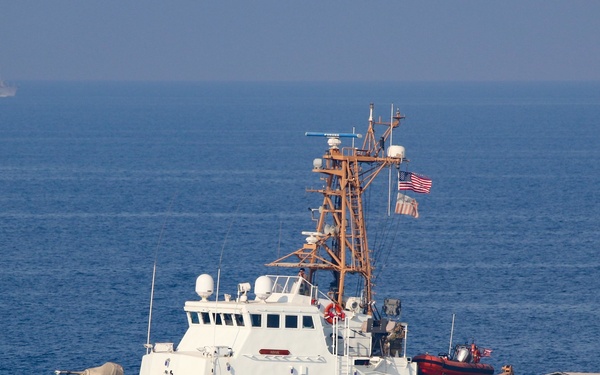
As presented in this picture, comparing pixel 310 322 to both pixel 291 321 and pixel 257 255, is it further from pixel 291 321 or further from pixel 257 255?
pixel 257 255

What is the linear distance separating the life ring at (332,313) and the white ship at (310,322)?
4 centimetres

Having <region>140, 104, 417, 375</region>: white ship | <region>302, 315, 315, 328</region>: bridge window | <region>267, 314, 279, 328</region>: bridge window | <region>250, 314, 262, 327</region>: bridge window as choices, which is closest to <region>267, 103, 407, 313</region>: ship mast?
<region>140, 104, 417, 375</region>: white ship

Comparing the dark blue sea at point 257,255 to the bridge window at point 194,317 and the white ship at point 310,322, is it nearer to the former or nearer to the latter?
the white ship at point 310,322

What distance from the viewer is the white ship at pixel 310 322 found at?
48.7 m

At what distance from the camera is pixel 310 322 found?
1943 inches

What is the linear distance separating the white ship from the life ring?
0.12 ft

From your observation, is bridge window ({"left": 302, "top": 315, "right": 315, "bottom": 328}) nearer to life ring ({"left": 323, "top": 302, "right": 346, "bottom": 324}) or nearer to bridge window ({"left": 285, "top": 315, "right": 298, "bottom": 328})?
bridge window ({"left": 285, "top": 315, "right": 298, "bottom": 328})

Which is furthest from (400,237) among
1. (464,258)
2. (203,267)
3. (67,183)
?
(67,183)

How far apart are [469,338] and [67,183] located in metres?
102

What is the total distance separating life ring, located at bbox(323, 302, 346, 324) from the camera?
50812 millimetres

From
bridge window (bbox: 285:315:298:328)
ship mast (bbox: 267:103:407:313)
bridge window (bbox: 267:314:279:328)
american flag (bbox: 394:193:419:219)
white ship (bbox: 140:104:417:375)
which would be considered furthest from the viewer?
american flag (bbox: 394:193:419:219)

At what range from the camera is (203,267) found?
343ft

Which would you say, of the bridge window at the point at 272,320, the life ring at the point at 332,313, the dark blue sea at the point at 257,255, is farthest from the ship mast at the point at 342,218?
the dark blue sea at the point at 257,255

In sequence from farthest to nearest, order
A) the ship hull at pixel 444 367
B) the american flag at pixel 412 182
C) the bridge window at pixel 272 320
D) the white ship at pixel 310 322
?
1. the american flag at pixel 412 182
2. the ship hull at pixel 444 367
3. the bridge window at pixel 272 320
4. the white ship at pixel 310 322
